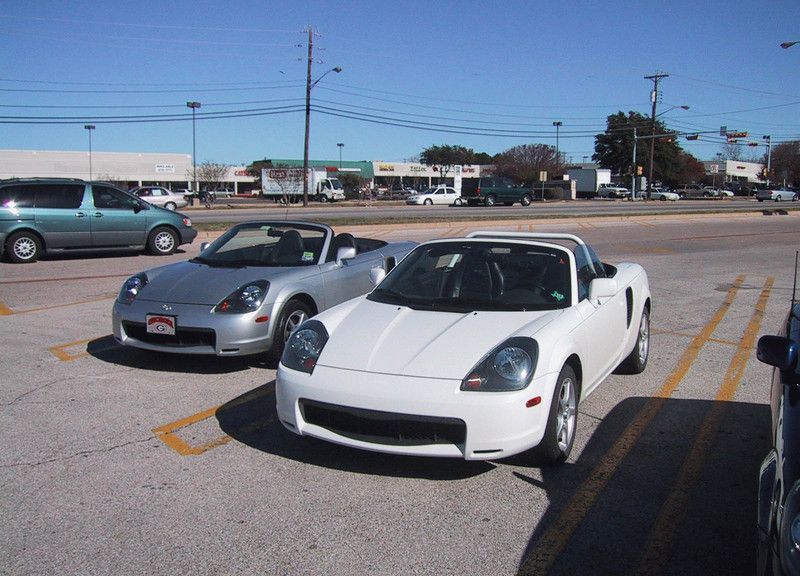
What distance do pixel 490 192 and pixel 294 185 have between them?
17198 millimetres

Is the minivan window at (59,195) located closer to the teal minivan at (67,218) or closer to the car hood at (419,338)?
the teal minivan at (67,218)

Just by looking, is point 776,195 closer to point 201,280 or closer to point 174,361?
point 201,280

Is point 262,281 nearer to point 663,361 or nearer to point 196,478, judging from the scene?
point 196,478

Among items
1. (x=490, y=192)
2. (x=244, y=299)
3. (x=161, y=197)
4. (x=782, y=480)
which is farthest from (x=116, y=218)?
(x=490, y=192)

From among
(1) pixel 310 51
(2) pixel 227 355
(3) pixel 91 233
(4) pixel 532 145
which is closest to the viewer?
(2) pixel 227 355

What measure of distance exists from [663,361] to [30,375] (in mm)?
5827

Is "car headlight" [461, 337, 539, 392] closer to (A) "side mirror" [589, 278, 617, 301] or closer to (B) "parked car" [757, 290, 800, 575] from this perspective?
(A) "side mirror" [589, 278, 617, 301]

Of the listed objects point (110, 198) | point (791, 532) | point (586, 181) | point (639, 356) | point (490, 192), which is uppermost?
point (586, 181)

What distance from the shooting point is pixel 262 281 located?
6.53 m

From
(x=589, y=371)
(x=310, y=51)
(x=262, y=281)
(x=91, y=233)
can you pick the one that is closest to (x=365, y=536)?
(x=589, y=371)

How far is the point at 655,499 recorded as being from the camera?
13.1ft

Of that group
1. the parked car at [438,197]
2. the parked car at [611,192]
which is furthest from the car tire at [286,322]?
the parked car at [611,192]

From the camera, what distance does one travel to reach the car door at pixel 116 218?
15.0 meters

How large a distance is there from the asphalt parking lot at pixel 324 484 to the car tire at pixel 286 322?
0.33 meters
